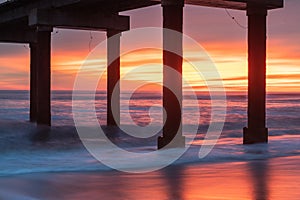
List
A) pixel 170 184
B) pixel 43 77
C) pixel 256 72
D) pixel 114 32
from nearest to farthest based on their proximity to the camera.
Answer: pixel 170 184 → pixel 256 72 → pixel 43 77 → pixel 114 32

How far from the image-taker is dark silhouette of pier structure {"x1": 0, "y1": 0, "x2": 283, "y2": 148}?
41.4 feet

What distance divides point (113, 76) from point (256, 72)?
835 cm

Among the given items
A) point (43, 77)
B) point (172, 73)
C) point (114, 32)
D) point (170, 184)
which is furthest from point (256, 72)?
point (43, 77)

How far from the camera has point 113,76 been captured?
2125 centimetres

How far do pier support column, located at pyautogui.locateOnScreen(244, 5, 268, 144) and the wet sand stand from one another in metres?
4.85

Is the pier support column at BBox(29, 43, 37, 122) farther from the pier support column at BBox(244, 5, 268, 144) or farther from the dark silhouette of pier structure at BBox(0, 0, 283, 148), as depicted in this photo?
the pier support column at BBox(244, 5, 268, 144)

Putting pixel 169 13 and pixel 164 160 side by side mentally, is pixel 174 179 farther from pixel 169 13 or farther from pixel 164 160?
pixel 169 13

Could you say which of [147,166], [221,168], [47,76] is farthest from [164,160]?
[47,76]

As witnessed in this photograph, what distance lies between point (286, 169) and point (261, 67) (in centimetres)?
572

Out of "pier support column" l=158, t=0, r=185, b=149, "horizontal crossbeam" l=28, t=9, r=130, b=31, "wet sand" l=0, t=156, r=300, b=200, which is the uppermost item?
"horizontal crossbeam" l=28, t=9, r=130, b=31

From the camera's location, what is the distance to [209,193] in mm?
6664

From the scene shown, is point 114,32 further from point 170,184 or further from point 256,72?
point 170,184

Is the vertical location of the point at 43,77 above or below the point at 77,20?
below

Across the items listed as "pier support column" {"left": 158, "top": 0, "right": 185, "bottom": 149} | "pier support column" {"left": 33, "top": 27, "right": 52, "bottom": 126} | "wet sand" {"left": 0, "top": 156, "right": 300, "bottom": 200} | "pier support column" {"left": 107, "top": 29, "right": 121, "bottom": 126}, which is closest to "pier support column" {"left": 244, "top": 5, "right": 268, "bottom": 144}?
"pier support column" {"left": 158, "top": 0, "right": 185, "bottom": 149}
